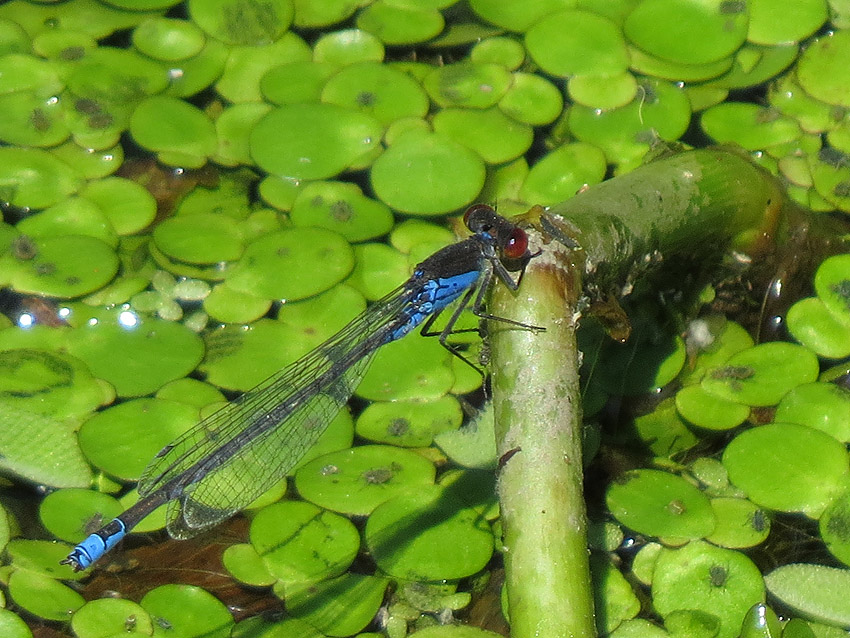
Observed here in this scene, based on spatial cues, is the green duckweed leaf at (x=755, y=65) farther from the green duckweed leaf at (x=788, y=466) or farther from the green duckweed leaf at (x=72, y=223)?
the green duckweed leaf at (x=72, y=223)

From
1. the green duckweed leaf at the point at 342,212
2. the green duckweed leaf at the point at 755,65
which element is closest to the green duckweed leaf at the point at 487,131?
the green duckweed leaf at the point at 342,212

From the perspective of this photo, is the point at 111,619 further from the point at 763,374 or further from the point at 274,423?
A: the point at 763,374

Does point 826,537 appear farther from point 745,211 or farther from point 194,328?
point 194,328

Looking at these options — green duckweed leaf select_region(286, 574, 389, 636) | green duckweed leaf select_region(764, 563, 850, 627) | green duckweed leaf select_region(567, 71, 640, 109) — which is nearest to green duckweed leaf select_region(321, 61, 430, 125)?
green duckweed leaf select_region(567, 71, 640, 109)

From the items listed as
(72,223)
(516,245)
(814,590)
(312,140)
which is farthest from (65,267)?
(814,590)

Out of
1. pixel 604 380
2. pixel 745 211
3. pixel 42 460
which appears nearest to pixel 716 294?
pixel 604 380

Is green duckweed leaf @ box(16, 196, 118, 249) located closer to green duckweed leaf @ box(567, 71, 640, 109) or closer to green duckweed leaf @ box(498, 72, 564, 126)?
green duckweed leaf @ box(498, 72, 564, 126)
